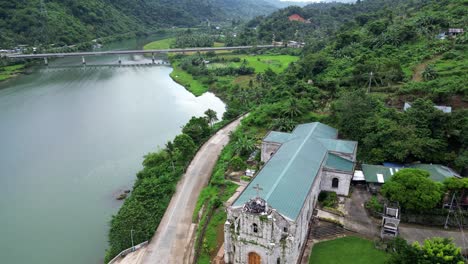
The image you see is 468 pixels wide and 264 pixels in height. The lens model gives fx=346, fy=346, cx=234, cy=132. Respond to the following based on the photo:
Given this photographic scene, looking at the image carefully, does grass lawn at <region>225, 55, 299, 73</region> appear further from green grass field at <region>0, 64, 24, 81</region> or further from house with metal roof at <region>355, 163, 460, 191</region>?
green grass field at <region>0, 64, 24, 81</region>

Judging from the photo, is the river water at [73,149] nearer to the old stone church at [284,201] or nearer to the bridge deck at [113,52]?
the bridge deck at [113,52]

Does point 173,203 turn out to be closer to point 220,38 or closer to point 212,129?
point 212,129

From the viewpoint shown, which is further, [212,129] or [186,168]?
[212,129]

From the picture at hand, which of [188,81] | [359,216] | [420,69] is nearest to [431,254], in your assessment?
[359,216]

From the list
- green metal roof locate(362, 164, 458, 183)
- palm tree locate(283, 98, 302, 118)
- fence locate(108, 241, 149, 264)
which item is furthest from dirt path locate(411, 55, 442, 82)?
fence locate(108, 241, 149, 264)

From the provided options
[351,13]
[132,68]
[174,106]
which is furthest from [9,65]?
[351,13]

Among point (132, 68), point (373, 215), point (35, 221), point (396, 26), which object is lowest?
point (35, 221)

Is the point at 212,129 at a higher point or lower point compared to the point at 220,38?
lower
